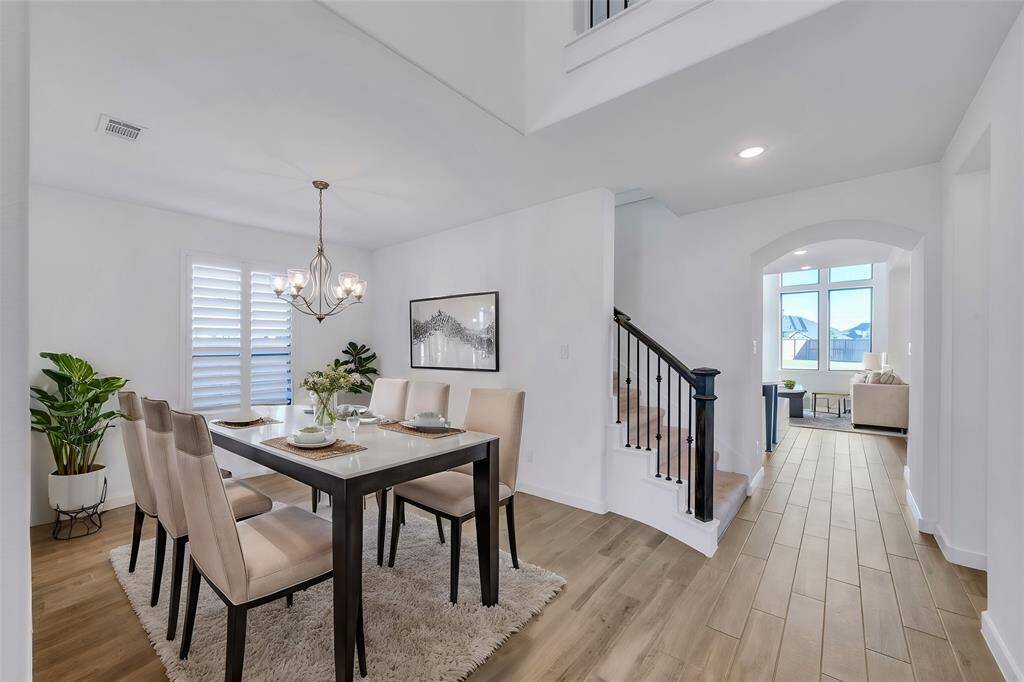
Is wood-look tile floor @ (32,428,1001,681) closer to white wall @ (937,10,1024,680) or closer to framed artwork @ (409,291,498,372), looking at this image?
white wall @ (937,10,1024,680)

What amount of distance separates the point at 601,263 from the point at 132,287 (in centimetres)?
398

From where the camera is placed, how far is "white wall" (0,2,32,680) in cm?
59

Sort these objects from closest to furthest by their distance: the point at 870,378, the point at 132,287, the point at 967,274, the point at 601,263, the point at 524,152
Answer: the point at 967,274, the point at 524,152, the point at 601,263, the point at 132,287, the point at 870,378

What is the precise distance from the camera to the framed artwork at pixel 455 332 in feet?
14.1

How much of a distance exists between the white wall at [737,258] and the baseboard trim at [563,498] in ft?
4.51

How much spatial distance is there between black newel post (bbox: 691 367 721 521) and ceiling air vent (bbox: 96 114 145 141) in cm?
366

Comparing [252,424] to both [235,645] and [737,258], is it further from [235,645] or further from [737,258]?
[737,258]

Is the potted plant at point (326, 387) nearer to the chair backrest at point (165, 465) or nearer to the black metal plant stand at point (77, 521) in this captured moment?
the chair backrest at point (165, 465)

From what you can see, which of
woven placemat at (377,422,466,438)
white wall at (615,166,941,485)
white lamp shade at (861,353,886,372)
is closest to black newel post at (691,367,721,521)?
white wall at (615,166,941,485)

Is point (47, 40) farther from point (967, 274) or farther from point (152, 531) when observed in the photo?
point (967, 274)

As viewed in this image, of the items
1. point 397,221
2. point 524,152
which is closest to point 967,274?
point 524,152

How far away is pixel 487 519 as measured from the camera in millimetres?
2186

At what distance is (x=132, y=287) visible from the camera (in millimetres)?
3756

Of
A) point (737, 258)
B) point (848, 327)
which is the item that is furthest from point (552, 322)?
point (848, 327)
